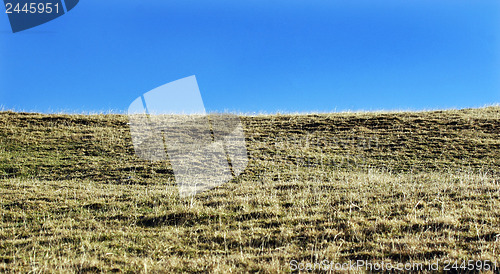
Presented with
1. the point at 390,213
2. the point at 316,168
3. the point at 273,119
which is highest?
the point at 273,119

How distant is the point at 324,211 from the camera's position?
877 centimetres

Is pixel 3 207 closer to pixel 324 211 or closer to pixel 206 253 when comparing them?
pixel 206 253

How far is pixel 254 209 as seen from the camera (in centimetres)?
902

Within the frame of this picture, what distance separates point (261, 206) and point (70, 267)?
4.82 meters

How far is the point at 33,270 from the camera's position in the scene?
18.2 feet

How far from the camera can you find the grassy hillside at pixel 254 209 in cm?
621

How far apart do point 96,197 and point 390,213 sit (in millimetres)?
8576

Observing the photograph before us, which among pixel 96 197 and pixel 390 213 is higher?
pixel 96 197

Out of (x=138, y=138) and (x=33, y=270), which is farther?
(x=138, y=138)

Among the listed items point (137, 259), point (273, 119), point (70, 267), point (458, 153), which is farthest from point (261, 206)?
point (273, 119)

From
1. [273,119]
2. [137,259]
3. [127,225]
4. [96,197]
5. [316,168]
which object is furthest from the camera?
[273,119]

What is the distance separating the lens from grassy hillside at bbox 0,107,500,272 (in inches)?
245

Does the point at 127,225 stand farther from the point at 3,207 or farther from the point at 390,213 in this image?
the point at 390,213

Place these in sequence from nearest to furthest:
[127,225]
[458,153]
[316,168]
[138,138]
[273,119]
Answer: [127,225], [316,168], [458,153], [138,138], [273,119]
